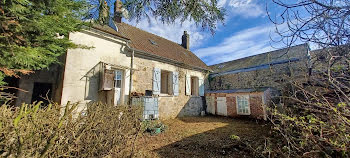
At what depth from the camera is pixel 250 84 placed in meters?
11.2

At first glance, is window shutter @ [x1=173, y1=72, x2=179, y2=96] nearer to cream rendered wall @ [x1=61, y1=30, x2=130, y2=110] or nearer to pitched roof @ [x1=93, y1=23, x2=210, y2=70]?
pitched roof @ [x1=93, y1=23, x2=210, y2=70]

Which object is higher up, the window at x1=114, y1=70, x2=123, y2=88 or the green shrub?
the window at x1=114, y1=70, x2=123, y2=88

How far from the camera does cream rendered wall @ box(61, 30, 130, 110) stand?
18.7 feet

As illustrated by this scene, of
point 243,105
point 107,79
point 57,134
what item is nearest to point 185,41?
point 243,105

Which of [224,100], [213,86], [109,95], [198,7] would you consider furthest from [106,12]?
[213,86]

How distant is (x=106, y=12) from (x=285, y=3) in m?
3.01

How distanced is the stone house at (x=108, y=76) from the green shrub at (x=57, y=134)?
14.3 ft

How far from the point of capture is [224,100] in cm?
1032

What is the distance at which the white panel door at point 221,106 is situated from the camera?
10281 millimetres

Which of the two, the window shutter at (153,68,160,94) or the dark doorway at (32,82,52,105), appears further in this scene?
the window shutter at (153,68,160,94)

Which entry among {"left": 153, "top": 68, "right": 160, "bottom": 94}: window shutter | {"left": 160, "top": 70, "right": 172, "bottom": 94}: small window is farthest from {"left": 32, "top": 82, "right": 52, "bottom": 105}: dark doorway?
{"left": 160, "top": 70, "right": 172, "bottom": 94}: small window

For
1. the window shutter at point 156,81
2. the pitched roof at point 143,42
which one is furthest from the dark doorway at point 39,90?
the window shutter at point 156,81

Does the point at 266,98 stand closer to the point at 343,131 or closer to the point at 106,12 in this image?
the point at 343,131

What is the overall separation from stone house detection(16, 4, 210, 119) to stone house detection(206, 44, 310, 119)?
269 centimetres
